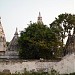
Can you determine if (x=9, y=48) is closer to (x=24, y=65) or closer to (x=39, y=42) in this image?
(x=39, y=42)

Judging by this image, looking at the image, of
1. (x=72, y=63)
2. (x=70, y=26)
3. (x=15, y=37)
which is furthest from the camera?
(x=15, y=37)

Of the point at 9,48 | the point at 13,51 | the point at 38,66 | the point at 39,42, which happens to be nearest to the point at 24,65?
the point at 38,66

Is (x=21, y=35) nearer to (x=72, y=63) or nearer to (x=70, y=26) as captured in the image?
(x=70, y=26)

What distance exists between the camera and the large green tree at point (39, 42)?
32.9 metres

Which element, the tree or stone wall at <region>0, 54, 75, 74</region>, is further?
the tree

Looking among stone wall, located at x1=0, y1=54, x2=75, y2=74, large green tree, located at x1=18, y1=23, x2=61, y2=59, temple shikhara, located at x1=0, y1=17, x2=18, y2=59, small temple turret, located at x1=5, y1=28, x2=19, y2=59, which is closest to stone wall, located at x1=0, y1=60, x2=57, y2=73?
Result: stone wall, located at x1=0, y1=54, x2=75, y2=74

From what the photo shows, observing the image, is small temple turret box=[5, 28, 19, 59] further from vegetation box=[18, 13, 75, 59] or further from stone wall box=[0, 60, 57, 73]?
stone wall box=[0, 60, 57, 73]

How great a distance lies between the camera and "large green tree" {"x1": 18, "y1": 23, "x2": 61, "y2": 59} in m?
32.9

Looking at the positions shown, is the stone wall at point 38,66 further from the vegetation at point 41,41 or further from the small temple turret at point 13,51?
the small temple turret at point 13,51

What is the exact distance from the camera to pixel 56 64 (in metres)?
26.6

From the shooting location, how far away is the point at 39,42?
32.7m

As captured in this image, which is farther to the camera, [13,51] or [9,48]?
[9,48]

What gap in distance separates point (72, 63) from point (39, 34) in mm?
9137

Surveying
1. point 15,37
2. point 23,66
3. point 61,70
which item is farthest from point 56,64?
point 15,37
